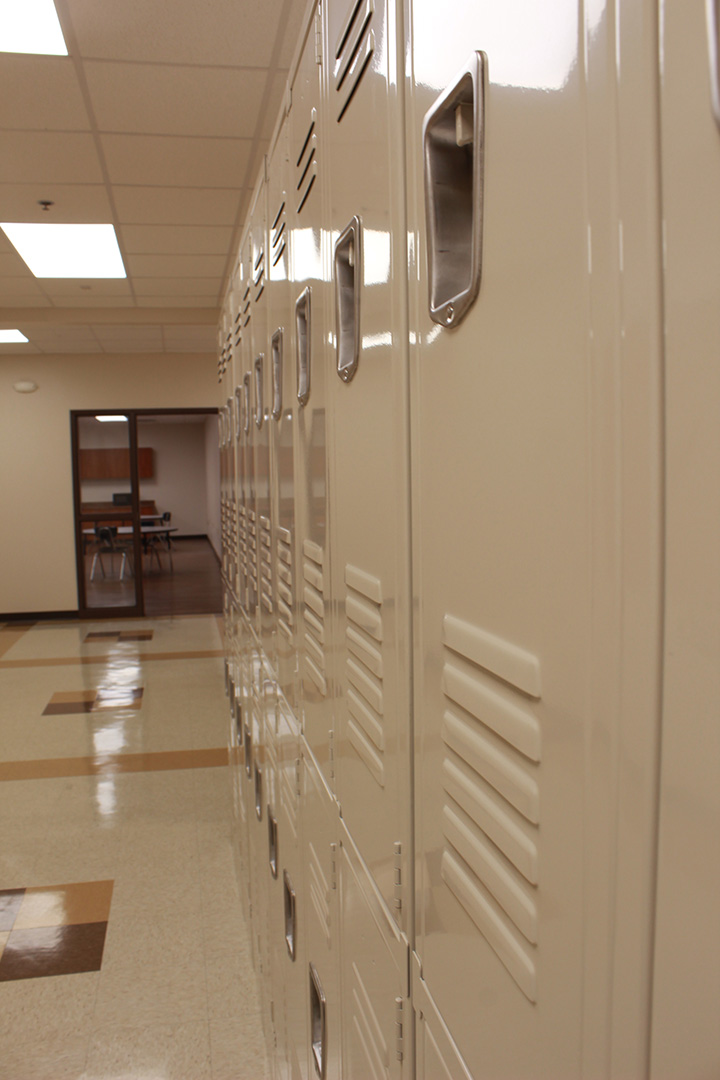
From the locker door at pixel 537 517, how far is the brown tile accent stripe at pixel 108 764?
3833 millimetres

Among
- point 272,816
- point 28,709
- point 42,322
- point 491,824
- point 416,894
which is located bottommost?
point 28,709

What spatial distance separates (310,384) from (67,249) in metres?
4.69

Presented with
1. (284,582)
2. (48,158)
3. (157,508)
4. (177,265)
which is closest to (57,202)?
(48,158)

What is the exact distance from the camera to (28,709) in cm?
529

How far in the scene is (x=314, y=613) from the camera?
3.80 ft

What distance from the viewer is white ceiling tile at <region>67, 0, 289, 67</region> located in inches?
98.3

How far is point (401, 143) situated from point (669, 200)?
420mm

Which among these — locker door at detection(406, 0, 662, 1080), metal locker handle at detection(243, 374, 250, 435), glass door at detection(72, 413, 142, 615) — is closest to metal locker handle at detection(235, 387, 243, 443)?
metal locker handle at detection(243, 374, 250, 435)

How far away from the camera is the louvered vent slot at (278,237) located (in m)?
1.40

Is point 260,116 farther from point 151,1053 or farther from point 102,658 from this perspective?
point 102,658

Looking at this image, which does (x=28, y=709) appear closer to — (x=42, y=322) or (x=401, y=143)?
(x=42, y=322)

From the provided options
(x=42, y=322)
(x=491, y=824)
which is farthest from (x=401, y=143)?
(x=42, y=322)

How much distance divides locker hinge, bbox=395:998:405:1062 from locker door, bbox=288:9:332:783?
14.5 inches

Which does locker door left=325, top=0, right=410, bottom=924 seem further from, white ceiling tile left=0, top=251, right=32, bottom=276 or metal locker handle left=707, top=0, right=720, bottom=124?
white ceiling tile left=0, top=251, right=32, bottom=276
